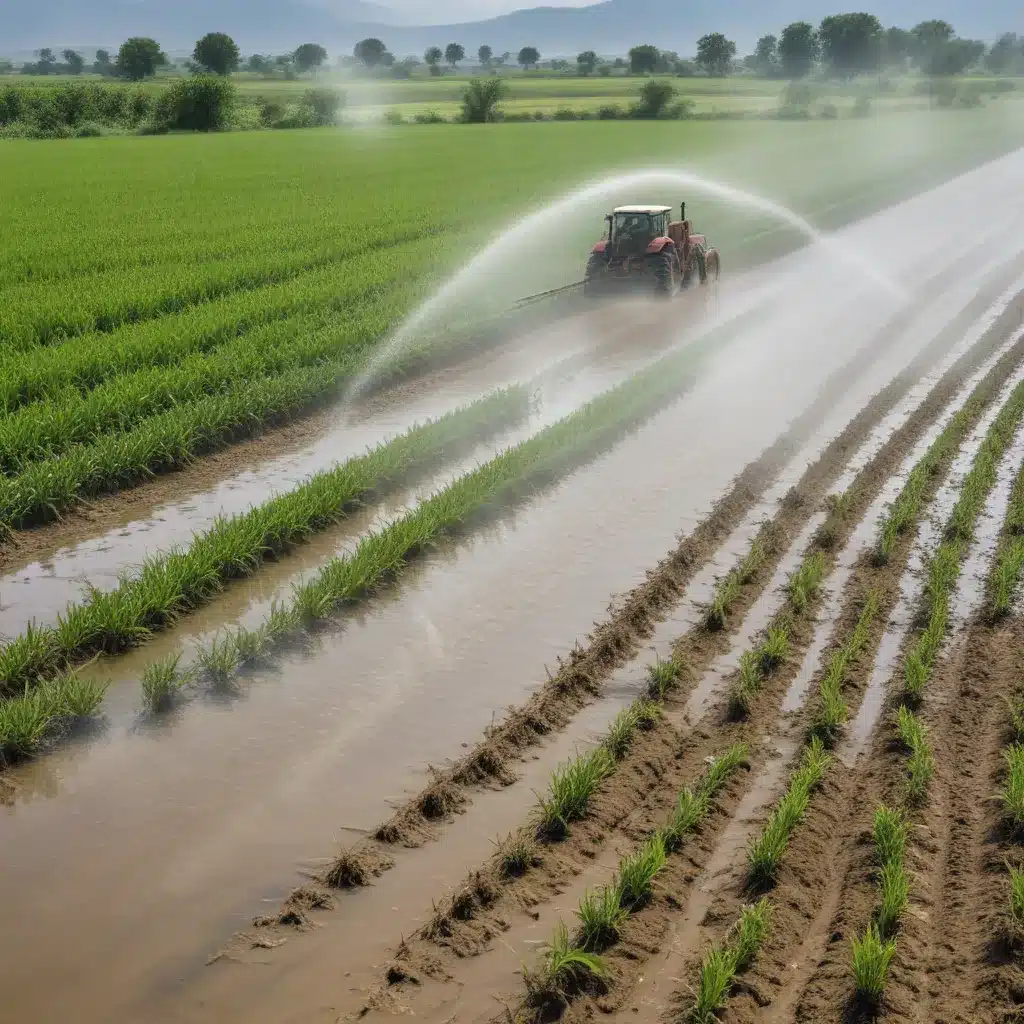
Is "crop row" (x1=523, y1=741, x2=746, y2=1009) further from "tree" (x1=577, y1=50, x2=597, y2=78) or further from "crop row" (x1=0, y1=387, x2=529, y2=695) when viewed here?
"tree" (x1=577, y1=50, x2=597, y2=78)

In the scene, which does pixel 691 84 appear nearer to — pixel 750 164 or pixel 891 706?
pixel 750 164

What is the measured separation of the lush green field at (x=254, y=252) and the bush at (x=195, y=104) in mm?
18301

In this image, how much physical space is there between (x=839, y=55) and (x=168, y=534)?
531 ft

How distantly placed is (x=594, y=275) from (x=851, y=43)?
492 feet

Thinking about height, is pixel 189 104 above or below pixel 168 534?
above

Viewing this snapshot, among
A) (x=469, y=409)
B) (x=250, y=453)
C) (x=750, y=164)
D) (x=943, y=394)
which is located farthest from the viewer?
(x=750, y=164)

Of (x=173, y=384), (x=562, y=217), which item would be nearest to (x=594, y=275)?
(x=173, y=384)

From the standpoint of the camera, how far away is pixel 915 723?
20.9 feet

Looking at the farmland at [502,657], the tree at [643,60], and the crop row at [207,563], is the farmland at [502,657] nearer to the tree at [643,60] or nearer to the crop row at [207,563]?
the crop row at [207,563]

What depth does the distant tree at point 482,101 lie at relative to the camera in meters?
80.3

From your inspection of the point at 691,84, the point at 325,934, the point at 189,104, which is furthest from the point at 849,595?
the point at 691,84

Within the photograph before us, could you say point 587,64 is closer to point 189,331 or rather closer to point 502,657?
→ point 189,331

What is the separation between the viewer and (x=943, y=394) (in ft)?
45.3

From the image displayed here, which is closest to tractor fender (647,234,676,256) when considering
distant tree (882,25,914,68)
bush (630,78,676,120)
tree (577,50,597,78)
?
bush (630,78,676,120)
